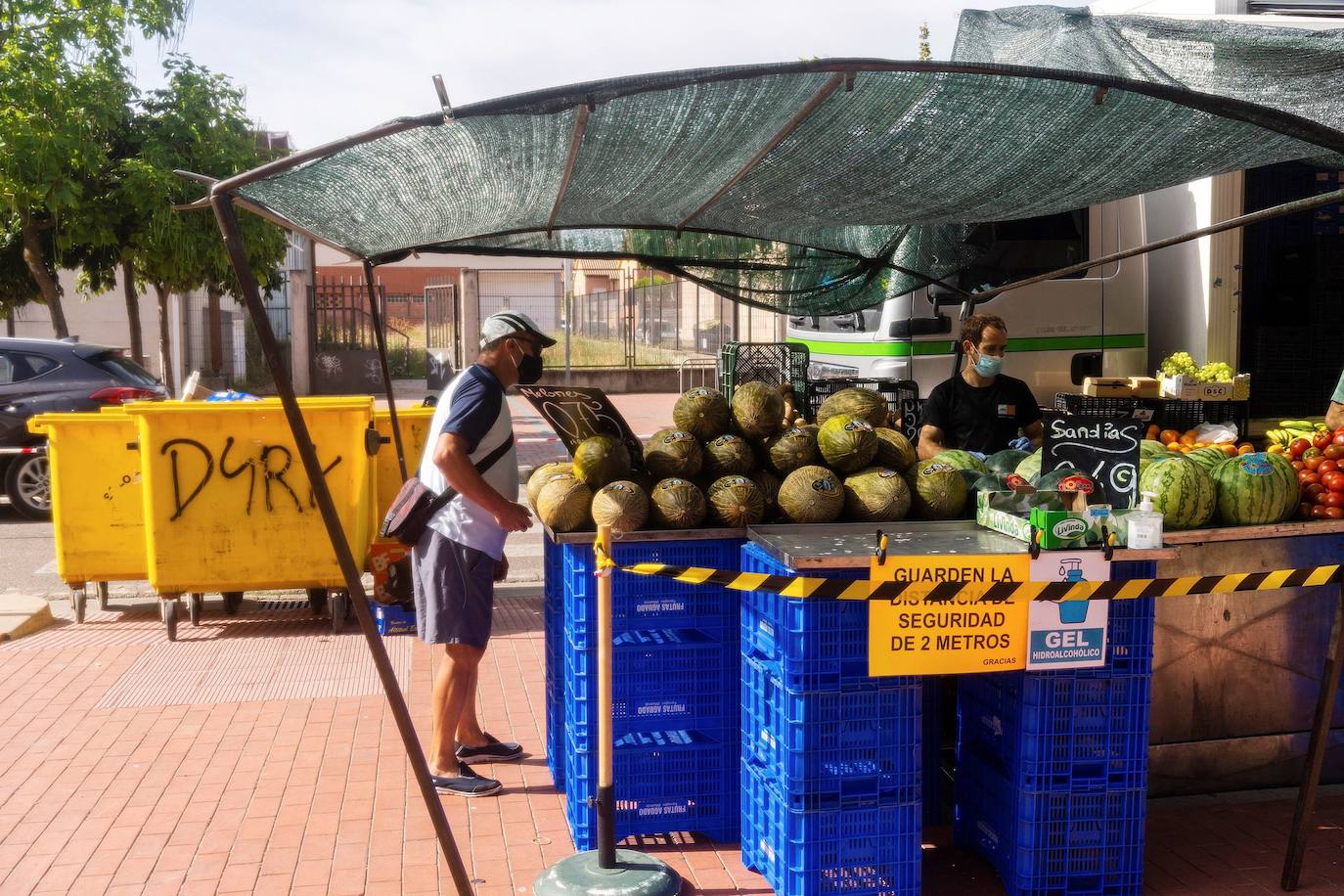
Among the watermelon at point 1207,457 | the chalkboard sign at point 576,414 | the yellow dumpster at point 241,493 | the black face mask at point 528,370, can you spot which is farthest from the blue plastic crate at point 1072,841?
the yellow dumpster at point 241,493

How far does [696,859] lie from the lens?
4609 mm

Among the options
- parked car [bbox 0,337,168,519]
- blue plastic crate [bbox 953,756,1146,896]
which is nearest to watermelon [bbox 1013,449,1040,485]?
blue plastic crate [bbox 953,756,1146,896]

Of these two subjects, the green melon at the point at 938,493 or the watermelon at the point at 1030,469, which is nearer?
the green melon at the point at 938,493

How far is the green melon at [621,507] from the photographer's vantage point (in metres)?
4.49

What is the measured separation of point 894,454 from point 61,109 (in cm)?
1205

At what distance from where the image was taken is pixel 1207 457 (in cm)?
511

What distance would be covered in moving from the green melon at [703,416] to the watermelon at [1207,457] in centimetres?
187

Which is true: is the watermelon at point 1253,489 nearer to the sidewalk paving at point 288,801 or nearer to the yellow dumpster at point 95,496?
the sidewalk paving at point 288,801

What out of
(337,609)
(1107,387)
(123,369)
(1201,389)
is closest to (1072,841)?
(337,609)

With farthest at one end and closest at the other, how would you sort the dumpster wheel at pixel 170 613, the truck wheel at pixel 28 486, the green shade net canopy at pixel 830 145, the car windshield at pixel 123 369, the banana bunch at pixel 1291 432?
the car windshield at pixel 123 369
the truck wheel at pixel 28 486
the dumpster wheel at pixel 170 613
the banana bunch at pixel 1291 432
the green shade net canopy at pixel 830 145

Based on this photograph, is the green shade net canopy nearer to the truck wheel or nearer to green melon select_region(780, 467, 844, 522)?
green melon select_region(780, 467, 844, 522)

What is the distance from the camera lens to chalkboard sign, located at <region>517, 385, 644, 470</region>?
520cm

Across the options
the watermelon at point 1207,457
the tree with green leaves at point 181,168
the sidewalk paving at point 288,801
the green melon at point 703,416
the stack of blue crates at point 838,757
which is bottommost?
the sidewalk paving at point 288,801

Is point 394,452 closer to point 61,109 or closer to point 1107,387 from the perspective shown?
point 1107,387
